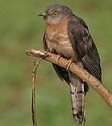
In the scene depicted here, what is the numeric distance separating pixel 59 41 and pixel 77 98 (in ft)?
2.40

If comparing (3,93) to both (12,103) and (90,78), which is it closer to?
(12,103)

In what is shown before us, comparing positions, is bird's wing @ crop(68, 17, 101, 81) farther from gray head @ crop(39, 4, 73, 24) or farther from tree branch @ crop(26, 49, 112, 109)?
tree branch @ crop(26, 49, 112, 109)

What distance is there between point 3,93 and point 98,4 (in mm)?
6916

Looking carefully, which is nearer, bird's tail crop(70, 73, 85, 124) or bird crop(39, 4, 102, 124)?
bird's tail crop(70, 73, 85, 124)

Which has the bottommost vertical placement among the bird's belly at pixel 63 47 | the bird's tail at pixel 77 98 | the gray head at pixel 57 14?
the bird's tail at pixel 77 98

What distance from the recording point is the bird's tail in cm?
861

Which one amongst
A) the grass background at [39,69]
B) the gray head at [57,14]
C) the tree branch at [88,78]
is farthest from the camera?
the grass background at [39,69]

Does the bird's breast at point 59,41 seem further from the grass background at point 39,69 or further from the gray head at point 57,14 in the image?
the grass background at point 39,69

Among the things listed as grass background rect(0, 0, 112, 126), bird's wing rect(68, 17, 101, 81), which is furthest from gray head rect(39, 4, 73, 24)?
grass background rect(0, 0, 112, 126)

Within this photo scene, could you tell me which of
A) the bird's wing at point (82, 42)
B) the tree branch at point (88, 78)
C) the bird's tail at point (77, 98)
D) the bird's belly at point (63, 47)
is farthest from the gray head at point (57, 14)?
the tree branch at point (88, 78)

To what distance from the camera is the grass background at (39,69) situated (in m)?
14.4

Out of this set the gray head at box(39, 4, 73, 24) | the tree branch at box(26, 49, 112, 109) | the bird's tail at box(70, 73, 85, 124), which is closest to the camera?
the tree branch at box(26, 49, 112, 109)

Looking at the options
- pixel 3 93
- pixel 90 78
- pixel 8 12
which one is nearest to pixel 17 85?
pixel 3 93

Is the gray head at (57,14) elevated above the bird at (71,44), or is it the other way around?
the gray head at (57,14)
